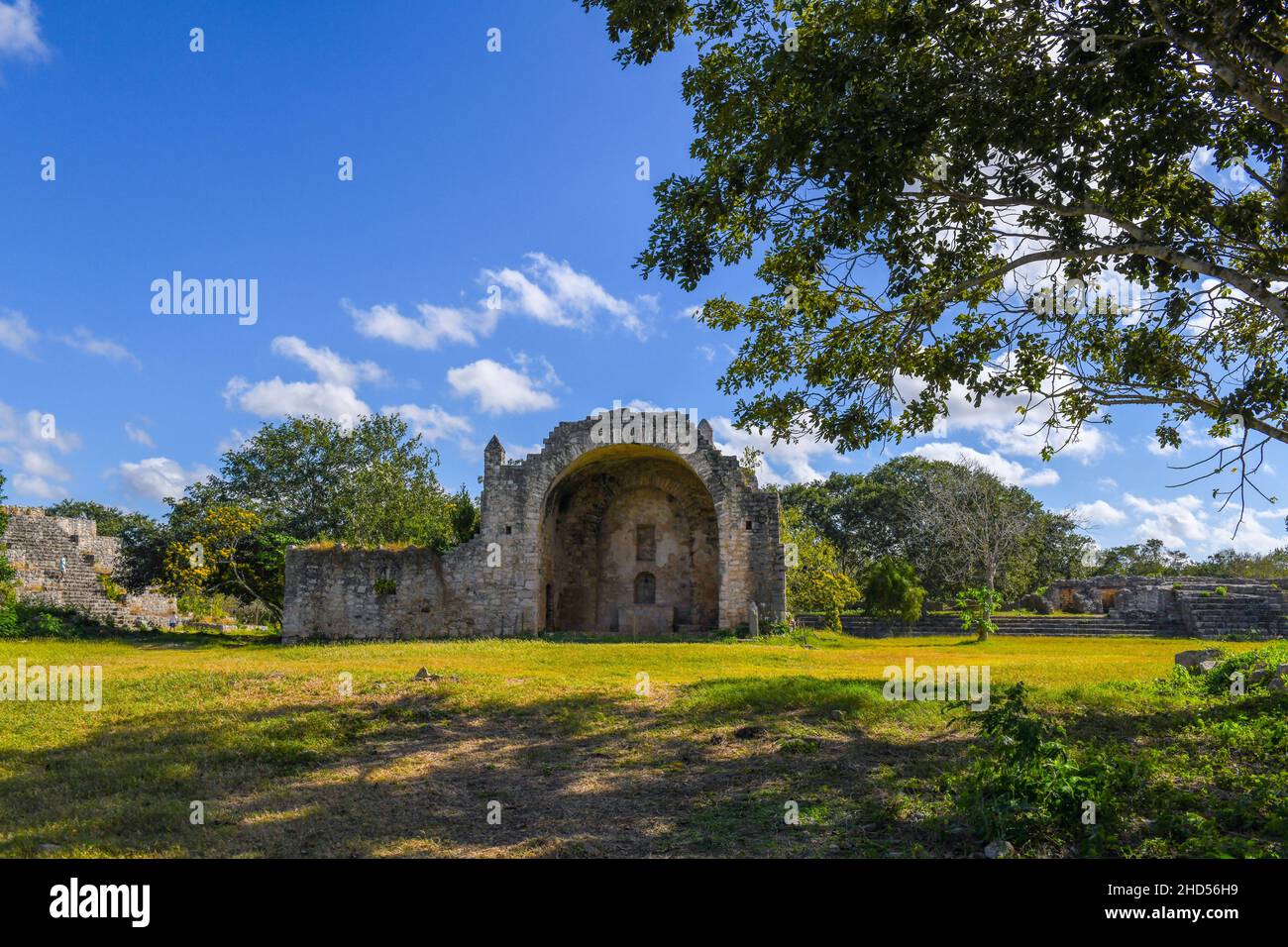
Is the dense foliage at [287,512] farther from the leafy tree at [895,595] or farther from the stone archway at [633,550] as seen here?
the leafy tree at [895,595]

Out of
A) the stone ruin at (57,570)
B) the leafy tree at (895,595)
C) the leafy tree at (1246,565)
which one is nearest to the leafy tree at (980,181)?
the leafy tree at (895,595)

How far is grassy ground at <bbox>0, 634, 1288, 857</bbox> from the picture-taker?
202 inches

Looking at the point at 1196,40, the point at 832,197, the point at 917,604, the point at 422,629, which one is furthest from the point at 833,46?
the point at 917,604

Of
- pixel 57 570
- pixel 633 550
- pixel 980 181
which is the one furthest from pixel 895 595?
pixel 57 570

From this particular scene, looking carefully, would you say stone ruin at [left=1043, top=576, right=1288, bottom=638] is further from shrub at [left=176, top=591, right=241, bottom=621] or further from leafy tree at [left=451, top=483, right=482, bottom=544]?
shrub at [left=176, top=591, right=241, bottom=621]

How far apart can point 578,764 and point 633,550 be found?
63.2ft

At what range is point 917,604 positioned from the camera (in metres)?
27.0

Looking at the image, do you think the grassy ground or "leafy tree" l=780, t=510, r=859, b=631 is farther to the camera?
"leafy tree" l=780, t=510, r=859, b=631

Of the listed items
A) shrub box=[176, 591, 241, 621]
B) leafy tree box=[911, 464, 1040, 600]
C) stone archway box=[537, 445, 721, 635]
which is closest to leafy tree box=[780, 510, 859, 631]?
stone archway box=[537, 445, 721, 635]

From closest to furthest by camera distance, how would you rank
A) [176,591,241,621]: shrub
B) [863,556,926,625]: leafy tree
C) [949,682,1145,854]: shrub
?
[949,682,1145,854]: shrub, [863,556,926,625]: leafy tree, [176,591,241,621]: shrub

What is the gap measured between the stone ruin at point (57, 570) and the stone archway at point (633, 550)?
535 inches

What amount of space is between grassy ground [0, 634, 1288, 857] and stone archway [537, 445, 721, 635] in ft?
43.9

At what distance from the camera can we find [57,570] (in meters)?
22.7

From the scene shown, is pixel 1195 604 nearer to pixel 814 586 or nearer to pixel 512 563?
pixel 814 586
